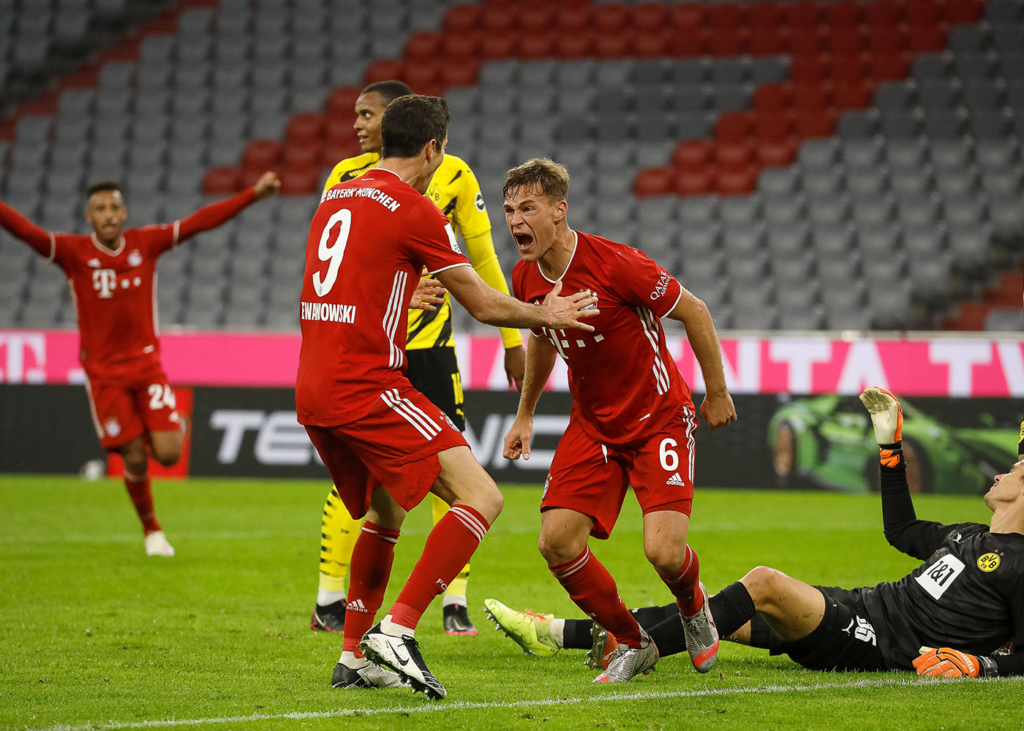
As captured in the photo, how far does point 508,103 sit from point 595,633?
47.1ft

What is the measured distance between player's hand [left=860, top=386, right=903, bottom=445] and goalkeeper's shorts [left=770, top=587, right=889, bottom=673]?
28.3 inches

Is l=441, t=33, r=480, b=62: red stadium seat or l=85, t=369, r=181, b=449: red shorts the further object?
l=441, t=33, r=480, b=62: red stadium seat

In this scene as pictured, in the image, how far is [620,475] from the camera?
14.9ft

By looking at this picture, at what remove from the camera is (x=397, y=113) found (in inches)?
160

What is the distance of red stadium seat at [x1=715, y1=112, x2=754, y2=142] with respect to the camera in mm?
17141

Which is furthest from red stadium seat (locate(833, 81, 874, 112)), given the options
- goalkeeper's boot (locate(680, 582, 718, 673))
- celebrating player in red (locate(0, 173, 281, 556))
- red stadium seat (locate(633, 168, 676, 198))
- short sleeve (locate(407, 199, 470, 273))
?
short sleeve (locate(407, 199, 470, 273))

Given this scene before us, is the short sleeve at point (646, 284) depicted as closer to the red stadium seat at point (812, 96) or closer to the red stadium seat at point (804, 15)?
the red stadium seat at point (812, 96)

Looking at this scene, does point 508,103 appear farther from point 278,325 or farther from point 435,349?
point 435,349

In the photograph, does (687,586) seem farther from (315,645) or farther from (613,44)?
(613,44)

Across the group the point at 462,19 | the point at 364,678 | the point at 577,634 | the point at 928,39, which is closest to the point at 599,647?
the point at 577,634

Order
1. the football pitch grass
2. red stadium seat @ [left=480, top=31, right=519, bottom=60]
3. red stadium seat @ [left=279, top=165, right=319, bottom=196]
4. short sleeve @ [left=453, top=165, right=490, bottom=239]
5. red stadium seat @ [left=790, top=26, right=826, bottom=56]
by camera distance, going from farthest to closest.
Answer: red stadium seat @ [left=480, top=31, right=519, bottom=60] < red stadium seat @ [left=279, top=165, right=319, bottom=196] < red stadium seat @ [left=790, top=26, right=826, bottom=56] < short sleeve @ [left=453, top=165, right=490, bottom=239] < the football pitch grass

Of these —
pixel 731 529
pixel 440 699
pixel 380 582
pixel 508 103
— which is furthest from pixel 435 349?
pixel 508 103

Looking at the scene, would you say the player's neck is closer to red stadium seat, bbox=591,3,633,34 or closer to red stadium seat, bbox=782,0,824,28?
red stadium seat, bbox=782,0,824,28

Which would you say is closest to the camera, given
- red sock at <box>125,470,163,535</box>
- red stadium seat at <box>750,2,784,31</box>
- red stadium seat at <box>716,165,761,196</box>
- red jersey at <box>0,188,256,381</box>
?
red sock at <box>125,470,163,535</box>
